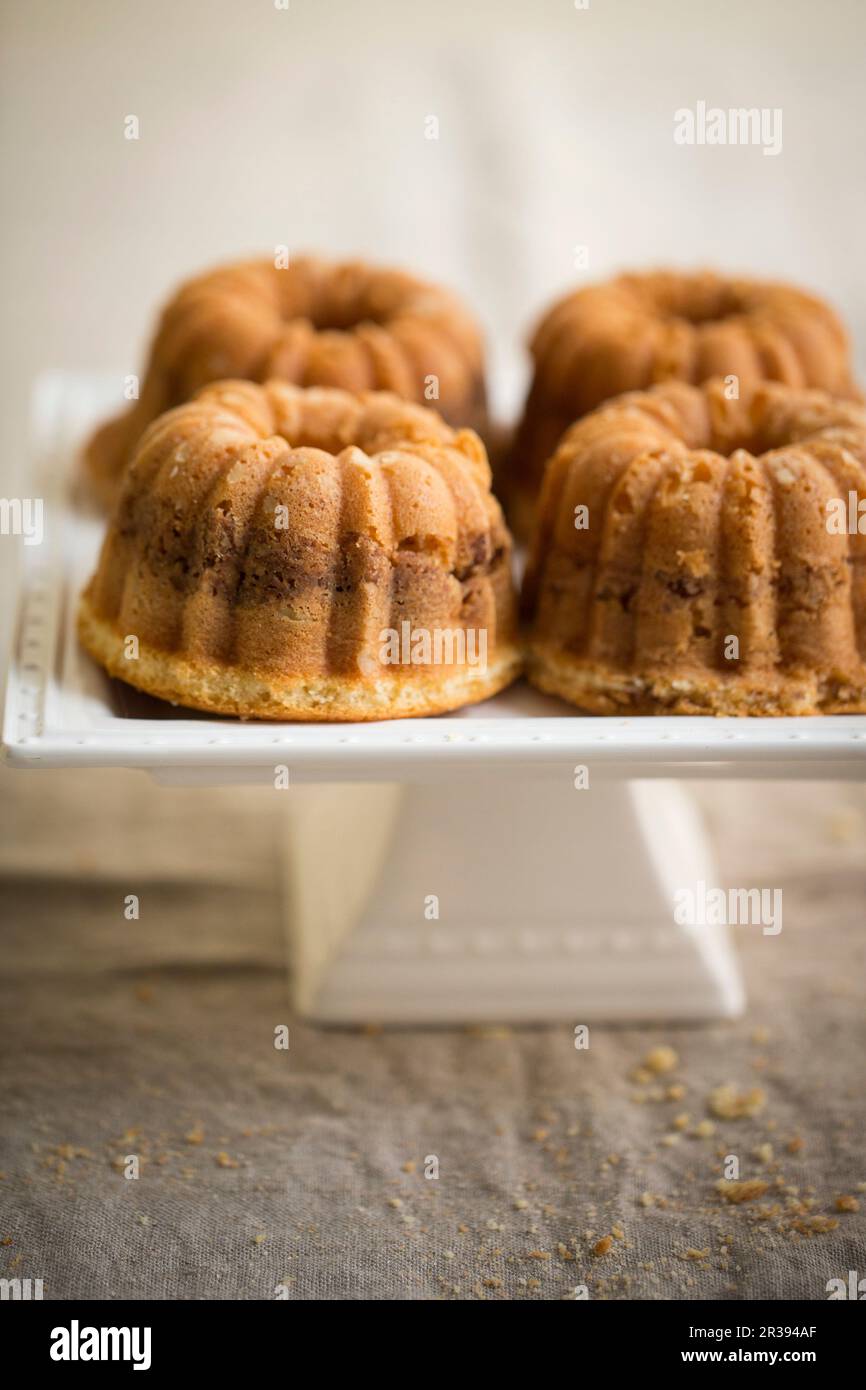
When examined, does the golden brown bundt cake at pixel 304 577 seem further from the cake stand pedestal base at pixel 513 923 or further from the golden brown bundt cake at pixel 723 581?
the cake stand pedestal base at pixel 513 923

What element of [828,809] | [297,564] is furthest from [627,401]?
[828,809]

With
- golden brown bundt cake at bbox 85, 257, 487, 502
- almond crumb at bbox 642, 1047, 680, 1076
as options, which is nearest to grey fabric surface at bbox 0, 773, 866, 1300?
almond crumb at bbox 642, 1047, 680, 1076

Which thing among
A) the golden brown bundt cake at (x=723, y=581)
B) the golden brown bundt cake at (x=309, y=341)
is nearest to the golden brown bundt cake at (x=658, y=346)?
the golden brown bundt cake at (x=309, y=341)

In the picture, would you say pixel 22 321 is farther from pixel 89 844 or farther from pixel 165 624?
pixel 165 624

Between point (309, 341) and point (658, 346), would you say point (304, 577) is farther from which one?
point (658, 346)

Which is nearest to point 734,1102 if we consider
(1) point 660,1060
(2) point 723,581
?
(1) point 660,1060

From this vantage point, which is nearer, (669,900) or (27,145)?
(669,900)

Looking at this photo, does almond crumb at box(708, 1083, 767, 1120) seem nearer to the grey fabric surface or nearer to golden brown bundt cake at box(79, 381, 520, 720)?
the grey fabric surface

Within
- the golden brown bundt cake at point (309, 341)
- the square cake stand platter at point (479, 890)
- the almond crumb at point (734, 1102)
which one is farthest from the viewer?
the golden brown bundt cake at point (309, 341)
